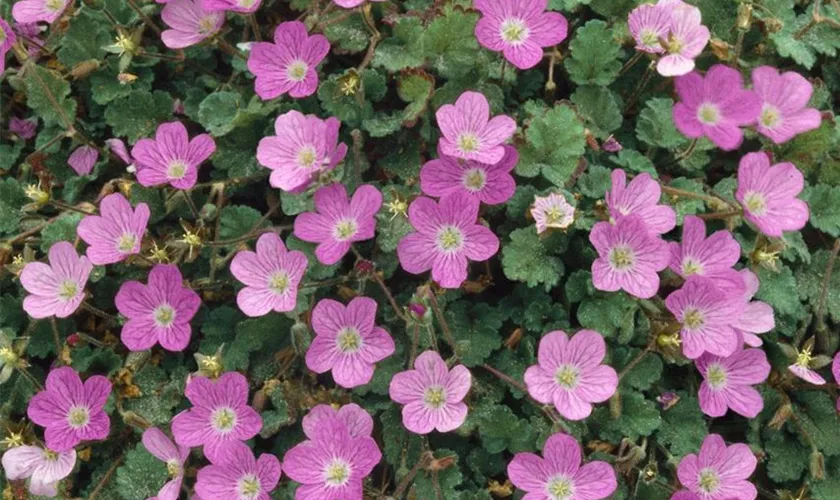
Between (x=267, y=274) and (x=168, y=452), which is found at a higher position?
(x=267, y=274)

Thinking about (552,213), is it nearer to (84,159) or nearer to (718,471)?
(718,471)

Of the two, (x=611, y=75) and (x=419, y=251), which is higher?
(x=611, y=75)

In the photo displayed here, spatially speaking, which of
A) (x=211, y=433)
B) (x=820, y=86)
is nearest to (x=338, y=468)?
(x=211, y=433)

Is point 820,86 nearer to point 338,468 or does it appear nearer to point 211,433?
point 338,468

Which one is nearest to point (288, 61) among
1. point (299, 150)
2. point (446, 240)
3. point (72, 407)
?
point (299, 150)

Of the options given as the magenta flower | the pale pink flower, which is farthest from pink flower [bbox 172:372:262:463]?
the magenta flower

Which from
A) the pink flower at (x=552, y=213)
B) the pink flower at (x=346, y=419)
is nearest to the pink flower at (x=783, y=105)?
the pink flower at (x=552, y=213)
